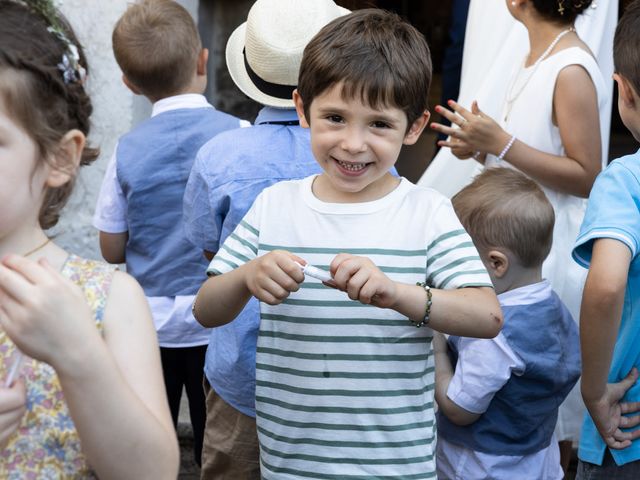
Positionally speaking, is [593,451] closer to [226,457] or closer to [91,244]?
[226,457]

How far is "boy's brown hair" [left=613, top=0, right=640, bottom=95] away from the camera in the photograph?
2324 mm

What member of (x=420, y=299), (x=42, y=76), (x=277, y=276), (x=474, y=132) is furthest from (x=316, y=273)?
(x=474, y=132)

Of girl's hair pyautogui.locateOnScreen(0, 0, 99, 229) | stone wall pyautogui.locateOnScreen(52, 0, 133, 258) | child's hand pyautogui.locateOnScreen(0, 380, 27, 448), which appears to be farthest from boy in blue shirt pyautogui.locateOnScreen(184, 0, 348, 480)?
stone wall pyautogui.locateOnScreen(52, 0, 133, 258)

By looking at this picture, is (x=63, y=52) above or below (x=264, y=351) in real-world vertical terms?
above

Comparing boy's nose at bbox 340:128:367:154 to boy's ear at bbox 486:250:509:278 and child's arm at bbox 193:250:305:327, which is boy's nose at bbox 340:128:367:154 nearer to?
child's arm at bbox 193:250:305:327

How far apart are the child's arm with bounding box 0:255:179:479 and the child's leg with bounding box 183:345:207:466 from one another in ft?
5.87

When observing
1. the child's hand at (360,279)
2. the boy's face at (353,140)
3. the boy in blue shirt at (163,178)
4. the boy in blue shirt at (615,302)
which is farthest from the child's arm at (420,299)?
the boy in blue shirt at (163,178)

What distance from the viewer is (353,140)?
1.97 meters

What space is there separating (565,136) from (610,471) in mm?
1109

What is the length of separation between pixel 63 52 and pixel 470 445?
1496mm

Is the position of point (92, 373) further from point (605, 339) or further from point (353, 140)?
point (605, 339)

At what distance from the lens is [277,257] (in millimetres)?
1823

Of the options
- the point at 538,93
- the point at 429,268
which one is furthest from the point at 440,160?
the point at 429,268

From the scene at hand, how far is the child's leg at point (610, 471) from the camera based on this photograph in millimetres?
2355
